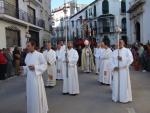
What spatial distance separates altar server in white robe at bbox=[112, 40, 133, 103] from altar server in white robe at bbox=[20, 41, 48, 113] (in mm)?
3049

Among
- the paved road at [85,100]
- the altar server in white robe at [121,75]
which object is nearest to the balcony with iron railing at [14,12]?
the paved road at [85,100]

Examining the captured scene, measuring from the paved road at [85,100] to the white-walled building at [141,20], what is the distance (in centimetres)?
1829

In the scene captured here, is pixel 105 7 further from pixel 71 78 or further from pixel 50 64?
pixel 71 78

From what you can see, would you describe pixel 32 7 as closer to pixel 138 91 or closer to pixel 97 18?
pixel 138 91

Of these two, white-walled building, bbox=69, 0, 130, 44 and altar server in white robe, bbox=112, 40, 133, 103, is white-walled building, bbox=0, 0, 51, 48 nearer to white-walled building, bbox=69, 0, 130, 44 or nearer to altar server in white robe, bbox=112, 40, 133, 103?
altar server in white robe, bbox=112, 40, 133, 103

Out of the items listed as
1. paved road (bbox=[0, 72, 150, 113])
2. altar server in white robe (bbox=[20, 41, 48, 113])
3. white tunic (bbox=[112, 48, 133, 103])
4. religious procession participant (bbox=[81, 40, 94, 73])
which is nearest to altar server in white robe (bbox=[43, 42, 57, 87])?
paved road (bbox=[0, 72, 150, 113])

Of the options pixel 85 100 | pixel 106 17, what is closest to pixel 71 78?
pixel 85 100

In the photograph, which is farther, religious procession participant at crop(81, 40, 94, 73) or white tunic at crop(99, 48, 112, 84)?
religious procession participant at crop(81, 40, 94, 73)

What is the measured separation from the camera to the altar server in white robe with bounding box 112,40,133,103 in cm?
1258

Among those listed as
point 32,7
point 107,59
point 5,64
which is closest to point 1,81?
point 5,64

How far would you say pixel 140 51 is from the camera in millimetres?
Result: 24547

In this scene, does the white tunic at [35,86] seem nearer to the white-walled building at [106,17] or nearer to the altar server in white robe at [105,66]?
the altar server in white robe at [105,66]

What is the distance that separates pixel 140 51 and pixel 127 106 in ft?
43.1

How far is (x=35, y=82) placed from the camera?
1034 centimetres
